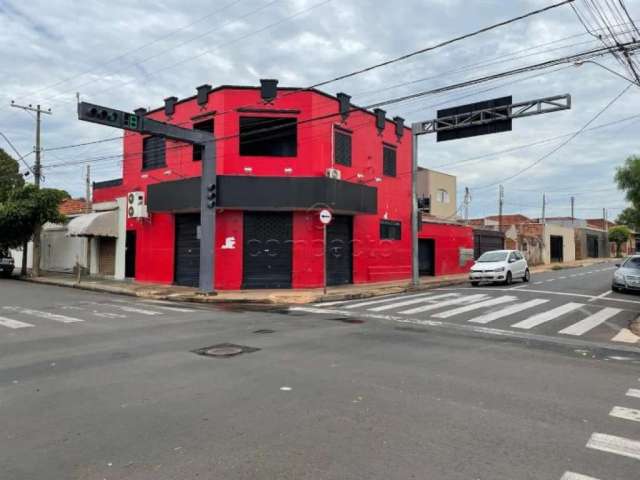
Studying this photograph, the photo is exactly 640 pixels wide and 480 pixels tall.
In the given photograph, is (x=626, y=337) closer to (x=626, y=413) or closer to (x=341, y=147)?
(x=626, y=413)

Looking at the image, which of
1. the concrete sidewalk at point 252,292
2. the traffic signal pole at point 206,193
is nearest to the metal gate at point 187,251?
the concrete sidewalk at point 252,292

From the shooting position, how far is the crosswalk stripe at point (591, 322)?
37.1 ft

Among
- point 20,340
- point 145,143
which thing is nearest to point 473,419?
point 20,340

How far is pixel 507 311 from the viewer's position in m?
14.2

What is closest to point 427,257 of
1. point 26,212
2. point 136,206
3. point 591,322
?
point 136,206

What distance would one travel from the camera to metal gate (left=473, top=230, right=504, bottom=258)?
113ft

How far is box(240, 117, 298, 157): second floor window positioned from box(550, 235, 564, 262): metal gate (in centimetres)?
3891

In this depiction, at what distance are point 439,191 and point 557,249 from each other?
18.2 metres

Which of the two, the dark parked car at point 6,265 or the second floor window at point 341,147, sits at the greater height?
the second floor window at point 341,147

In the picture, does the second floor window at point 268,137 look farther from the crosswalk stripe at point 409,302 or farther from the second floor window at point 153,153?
the crosswalk stripe at point 409,302

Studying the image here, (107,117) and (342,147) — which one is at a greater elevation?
(342,147)

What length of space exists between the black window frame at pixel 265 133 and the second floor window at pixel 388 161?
595 cm

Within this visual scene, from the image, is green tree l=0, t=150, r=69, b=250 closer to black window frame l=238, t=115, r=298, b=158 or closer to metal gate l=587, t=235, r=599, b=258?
black window frame l=238, t=115, r=298, b=158

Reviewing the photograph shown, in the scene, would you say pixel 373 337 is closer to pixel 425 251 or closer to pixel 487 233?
pixel 425 251
